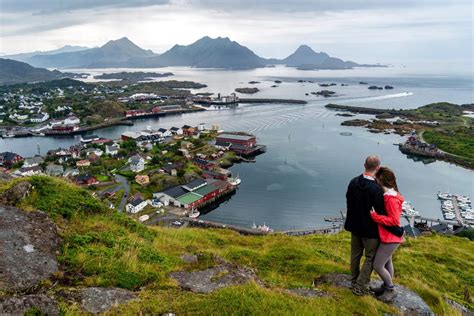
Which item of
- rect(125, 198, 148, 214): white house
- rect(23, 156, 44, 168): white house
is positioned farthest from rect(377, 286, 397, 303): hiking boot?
rect(23, 156, 44, 168): white house

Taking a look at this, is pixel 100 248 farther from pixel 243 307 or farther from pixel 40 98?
pixel 40 98

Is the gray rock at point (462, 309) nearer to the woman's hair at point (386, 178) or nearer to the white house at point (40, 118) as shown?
the woman's hair at point (386, 178)

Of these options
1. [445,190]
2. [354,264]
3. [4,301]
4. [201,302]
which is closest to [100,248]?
[4,301]

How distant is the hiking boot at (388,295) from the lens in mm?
3876

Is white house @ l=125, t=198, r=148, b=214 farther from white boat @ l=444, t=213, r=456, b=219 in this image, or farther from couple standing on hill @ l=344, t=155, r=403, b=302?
white boat @ l=444, t=213, r=456, b=219

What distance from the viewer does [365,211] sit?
375cm

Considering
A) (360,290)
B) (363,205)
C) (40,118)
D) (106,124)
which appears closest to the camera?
(363,205)

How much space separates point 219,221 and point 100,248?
809 inches

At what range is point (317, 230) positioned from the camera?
71.2 ft

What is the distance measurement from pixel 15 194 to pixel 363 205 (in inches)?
191

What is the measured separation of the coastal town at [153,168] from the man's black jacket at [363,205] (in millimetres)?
19116

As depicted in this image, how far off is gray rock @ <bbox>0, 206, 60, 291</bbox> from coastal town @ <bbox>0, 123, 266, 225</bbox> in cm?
1747

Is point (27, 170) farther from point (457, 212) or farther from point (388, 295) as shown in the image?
point (457, 212)

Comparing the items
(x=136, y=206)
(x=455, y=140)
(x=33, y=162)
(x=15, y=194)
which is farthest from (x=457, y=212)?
(x=33, y=162)
